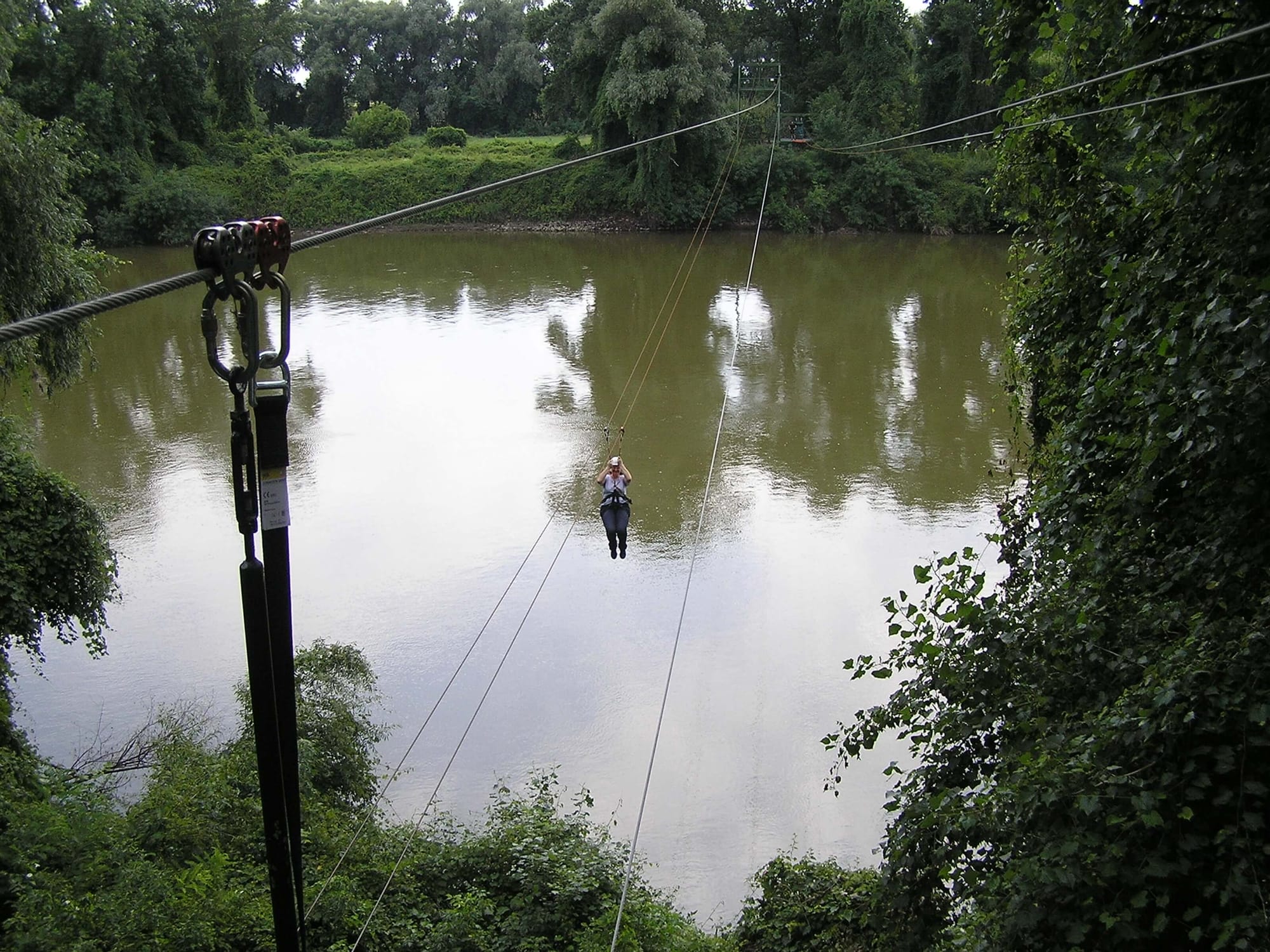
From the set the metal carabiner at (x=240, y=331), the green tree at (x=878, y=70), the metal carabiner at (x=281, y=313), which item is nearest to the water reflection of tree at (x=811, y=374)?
the green tree at (x=878, y=70)

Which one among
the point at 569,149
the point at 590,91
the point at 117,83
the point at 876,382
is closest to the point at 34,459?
the point at 876,382

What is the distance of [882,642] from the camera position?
33.2ft

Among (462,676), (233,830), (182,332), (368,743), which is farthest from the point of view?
(182,332)

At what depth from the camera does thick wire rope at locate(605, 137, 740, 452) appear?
Answer: 17.4m

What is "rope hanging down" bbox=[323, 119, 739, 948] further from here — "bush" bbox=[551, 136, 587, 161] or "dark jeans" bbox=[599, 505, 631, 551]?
"bush" bbox=[551, 136, 587, 161]

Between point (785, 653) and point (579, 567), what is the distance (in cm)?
268

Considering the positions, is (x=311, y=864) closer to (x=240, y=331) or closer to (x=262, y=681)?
(x=262, y=681)

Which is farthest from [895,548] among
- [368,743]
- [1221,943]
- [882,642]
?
[1221,943]

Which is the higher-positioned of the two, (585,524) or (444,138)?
(444,138)

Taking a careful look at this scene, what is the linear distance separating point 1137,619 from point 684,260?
997 inches

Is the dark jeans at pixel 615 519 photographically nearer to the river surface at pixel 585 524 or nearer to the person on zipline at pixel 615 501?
the person on zipline at pixel 615 501

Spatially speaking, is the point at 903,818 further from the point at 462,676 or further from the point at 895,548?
the point at 895,548

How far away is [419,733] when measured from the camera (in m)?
8.80

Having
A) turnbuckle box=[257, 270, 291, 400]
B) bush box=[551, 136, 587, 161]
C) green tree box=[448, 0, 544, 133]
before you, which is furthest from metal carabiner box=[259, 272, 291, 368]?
green tree box=[448, 0, 544, 133]
